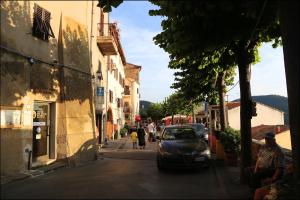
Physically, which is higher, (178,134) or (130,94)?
(130,94)

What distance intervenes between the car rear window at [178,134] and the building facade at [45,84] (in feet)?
12.0

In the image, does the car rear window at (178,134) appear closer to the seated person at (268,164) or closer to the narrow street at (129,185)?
the narrow street at (129,185)

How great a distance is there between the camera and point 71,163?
678 inches

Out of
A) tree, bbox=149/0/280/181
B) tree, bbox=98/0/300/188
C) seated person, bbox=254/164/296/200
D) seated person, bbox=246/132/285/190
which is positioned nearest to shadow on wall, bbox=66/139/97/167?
tree, bbox=149/0/280/181

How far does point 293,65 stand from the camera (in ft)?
24.5

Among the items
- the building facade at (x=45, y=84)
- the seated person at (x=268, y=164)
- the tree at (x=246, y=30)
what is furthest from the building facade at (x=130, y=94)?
the seated person at (x=268, y=164)

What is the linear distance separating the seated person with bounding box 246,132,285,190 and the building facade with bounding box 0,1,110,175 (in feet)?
24.6

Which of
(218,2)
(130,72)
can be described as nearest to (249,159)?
(218,2)

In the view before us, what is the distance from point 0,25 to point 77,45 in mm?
5907

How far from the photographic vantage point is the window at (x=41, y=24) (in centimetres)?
1591

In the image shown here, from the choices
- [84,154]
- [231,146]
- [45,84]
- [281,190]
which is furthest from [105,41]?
[281,190]

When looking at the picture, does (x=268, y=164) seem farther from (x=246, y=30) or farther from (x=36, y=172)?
(x=36, y=172)

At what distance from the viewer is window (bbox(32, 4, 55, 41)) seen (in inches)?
627

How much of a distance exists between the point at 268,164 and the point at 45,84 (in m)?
9.59
